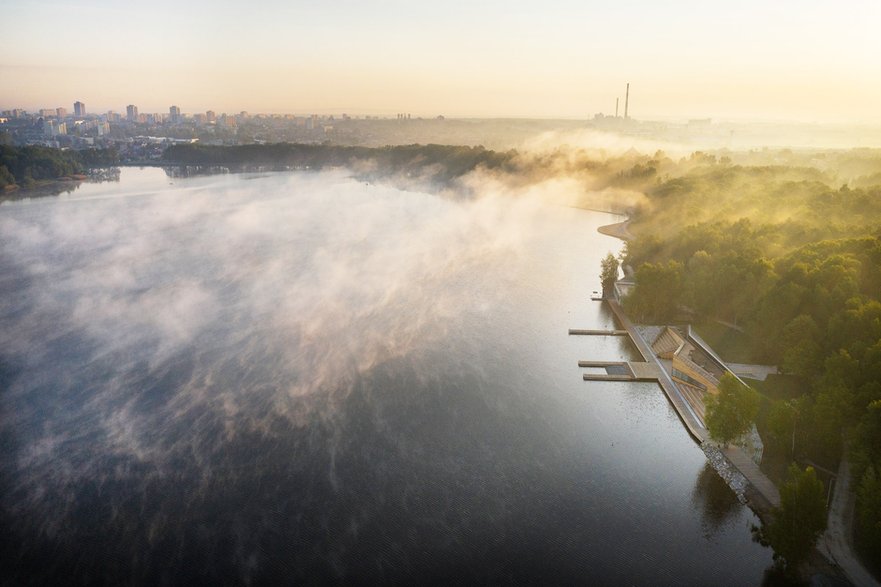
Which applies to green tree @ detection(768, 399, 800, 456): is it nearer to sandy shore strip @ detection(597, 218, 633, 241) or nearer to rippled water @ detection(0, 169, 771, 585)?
rippled water @ detection(0, 169, 771, 585)

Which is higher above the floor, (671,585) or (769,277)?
A: (769,277)

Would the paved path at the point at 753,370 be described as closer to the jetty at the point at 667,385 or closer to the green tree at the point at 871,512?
the jetty at the point at 667,385

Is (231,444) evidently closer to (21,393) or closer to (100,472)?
(100,472)

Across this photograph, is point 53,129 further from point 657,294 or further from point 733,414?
point 733,414

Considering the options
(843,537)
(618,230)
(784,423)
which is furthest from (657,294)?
(618,230)

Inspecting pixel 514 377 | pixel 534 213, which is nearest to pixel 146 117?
pixel 534 213
